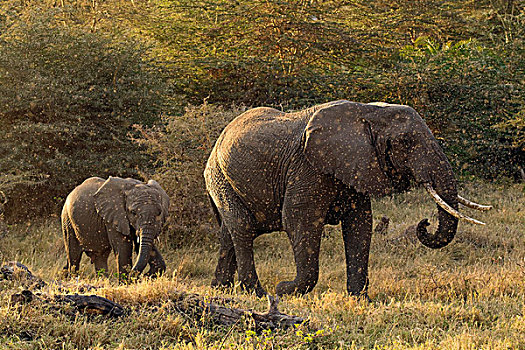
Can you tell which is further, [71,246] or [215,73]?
[215,73]

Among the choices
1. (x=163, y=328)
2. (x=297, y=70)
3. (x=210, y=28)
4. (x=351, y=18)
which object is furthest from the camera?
(x=351, y=18)

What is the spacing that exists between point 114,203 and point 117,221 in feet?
0.86

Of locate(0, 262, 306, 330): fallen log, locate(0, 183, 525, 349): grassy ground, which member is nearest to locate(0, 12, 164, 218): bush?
locate(0, 183, 525, 349): grassy ground

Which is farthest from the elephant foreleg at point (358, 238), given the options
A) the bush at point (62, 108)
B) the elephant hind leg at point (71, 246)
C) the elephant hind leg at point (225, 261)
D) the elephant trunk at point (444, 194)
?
the bush at point (62, 108)

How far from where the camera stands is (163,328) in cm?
Result: 523

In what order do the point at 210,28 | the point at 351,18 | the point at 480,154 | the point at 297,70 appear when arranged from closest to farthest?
the point at 480,154 < the point at 297,70 < the point at 210,28 < the point at 351,18

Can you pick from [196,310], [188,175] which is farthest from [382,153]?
[188,175]

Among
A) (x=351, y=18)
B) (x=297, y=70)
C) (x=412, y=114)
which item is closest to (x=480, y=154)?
(x=297, y=70)

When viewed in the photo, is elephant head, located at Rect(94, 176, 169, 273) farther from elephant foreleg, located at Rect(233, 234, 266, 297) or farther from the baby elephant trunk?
elephant foreleg, located at Rect(233, 234, 266, 297)

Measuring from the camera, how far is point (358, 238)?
273 inches

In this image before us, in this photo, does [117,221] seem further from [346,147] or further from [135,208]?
[346,147]

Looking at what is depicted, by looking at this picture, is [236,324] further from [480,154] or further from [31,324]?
[480,154]

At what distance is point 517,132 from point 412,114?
1127 centimetres

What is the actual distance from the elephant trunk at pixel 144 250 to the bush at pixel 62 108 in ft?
21.5
